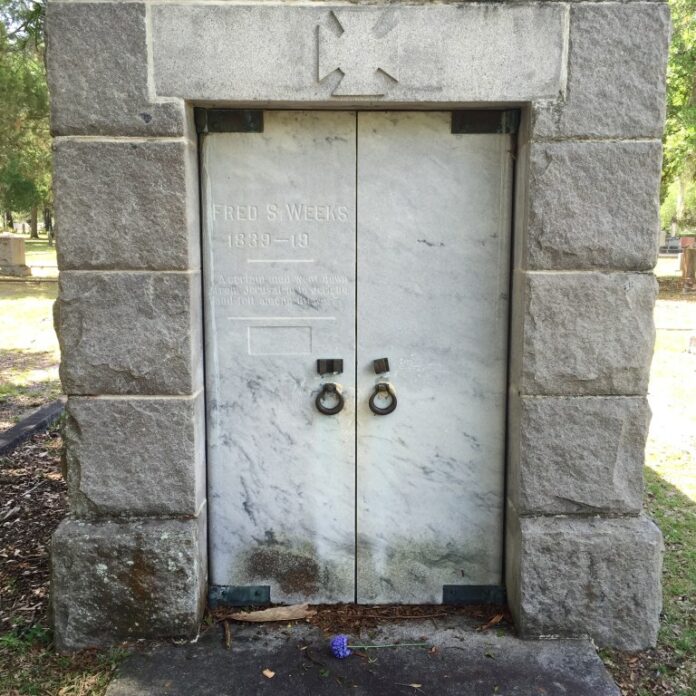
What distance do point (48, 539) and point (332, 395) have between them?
2.35 m

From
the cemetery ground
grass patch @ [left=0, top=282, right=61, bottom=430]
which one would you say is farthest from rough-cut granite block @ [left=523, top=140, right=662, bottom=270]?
grass patch @ [left=0, top=282, right=61, bottom=430]

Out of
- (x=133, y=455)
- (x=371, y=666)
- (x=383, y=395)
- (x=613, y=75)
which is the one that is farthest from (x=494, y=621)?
(x=613, y=75)

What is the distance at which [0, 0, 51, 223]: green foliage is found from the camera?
1376cm

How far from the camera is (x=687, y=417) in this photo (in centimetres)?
737

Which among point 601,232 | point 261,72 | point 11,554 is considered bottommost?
point 11,554

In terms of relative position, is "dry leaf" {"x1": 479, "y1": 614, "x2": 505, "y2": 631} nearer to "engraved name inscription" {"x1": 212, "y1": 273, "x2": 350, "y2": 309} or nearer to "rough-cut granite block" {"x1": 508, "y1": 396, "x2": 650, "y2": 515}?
"rough-cut granite block" {"x1": 508, "y1": 396, "x2": 650, "y2": 515}

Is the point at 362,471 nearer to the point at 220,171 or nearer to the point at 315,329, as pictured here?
the point at 315,329

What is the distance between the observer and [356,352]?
135 inches


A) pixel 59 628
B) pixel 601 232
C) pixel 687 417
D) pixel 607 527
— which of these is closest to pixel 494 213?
pixel 601 232

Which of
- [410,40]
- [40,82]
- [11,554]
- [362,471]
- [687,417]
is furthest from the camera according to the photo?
[40,82]

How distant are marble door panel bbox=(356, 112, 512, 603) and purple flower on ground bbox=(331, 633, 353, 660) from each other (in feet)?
1.22

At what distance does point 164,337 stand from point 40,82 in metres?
14.7

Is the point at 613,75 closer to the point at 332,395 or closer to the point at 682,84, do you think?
the point at 332,395

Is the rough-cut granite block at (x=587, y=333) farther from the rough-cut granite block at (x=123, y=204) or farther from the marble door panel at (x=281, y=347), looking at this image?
the rough-cut granite block at (x=123, y=204)
